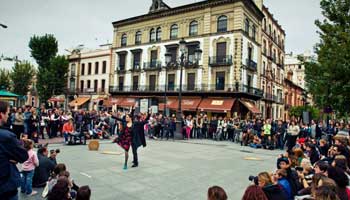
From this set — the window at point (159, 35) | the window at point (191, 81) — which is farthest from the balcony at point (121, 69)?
the window at point (191, 81)

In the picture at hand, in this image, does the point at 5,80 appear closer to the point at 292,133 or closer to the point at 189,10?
the point at 189,10

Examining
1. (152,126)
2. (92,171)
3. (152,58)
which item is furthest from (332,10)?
(152,58)

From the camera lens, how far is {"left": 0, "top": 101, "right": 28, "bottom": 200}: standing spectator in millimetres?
3131

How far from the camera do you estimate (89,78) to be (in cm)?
4422

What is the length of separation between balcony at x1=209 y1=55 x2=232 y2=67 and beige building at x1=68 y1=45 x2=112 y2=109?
1784 cm

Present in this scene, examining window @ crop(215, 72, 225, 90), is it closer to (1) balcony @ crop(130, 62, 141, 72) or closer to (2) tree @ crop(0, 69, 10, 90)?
(1) balcony @ crop(130, 62, 141, 72)

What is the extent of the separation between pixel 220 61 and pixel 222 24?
438cm

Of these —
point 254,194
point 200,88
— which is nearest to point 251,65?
point 200,88

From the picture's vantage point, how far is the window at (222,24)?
1204 inches

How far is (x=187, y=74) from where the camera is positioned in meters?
32.9

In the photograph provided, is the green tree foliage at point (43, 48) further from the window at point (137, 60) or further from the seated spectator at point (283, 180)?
the seated spectator at point (283, 180)

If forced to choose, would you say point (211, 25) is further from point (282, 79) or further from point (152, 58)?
point (282, 79)

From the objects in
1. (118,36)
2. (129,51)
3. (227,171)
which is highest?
(118,36)

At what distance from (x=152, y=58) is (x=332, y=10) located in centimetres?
2477
